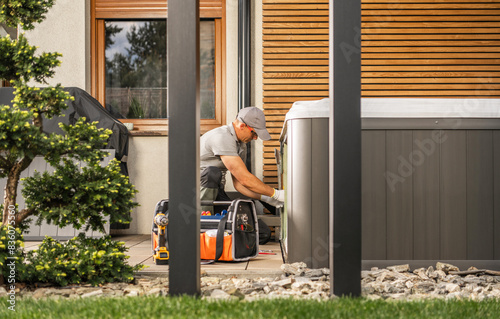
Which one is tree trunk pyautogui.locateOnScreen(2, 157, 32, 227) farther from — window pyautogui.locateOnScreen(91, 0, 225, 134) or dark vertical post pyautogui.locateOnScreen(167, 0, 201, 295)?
window pyautogui.locateOnScreen(91, 0, 225, 134)

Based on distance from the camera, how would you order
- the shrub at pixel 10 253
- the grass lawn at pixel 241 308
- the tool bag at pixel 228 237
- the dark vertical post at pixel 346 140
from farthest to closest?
1. the tool bag at pixel 228 237
2. the shrub at pixel 10 253
3. the dark vertical post at pixel 346 140
4. the grass lawn at pixel 241 308

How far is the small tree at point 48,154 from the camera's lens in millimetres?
2137

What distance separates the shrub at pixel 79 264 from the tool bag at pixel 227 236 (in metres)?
0.54

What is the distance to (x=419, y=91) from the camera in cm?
459

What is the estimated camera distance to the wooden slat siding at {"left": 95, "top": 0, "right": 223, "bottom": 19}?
15.5 ft

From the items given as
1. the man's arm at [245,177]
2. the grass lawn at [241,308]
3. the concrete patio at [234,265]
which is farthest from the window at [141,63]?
the grass lawn at [241,308]

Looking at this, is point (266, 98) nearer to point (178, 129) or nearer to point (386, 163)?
point (386, 163)

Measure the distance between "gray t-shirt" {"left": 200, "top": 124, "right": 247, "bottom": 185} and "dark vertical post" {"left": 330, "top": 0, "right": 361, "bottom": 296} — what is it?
1629 mm

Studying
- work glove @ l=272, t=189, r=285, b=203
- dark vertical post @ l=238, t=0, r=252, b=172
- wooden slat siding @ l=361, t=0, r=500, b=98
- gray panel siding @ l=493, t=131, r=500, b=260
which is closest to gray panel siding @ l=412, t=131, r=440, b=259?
gray panel siding @ l=493, t=131, r=500, b=260

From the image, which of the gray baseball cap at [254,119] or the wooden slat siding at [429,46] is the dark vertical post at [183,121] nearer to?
the gray baseball cap at [254,119]

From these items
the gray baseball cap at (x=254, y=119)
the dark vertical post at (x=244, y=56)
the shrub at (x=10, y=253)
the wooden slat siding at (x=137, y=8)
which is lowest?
the shrub at (x=10, y=253)

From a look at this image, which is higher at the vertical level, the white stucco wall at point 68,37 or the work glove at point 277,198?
the white stucco wall at point 68,37

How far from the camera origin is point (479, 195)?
104 inches

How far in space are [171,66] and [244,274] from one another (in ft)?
4.02
